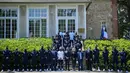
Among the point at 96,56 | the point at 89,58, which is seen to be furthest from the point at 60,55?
the point at 96,56

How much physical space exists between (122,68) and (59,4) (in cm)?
1294

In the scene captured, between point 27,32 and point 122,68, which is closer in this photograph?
point 122,68

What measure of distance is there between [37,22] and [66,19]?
2798mm

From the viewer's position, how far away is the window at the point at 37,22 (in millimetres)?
28406

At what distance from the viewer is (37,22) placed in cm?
2848

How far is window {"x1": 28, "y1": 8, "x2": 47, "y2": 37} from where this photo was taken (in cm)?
2841

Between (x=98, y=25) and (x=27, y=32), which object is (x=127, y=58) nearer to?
(x=27, y=32)

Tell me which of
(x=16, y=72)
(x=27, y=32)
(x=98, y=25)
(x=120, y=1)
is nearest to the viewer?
(x=16, y=72)

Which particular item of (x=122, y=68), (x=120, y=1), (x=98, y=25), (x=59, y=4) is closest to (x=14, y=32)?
(x=59, y=4)

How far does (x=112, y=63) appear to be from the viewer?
17.1 meters

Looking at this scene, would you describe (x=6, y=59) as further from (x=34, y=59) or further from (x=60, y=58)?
(x=60, y=58)

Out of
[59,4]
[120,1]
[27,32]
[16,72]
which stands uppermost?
[120,1]

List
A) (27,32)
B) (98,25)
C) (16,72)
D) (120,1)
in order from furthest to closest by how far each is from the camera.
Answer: (120,1) < (98,25) < (27,32) < (16,72)

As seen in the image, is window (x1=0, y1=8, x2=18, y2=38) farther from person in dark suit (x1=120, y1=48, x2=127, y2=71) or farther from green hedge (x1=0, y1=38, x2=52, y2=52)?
person in dark suit (x1=120, y1=48, x2=127, y2=71)
